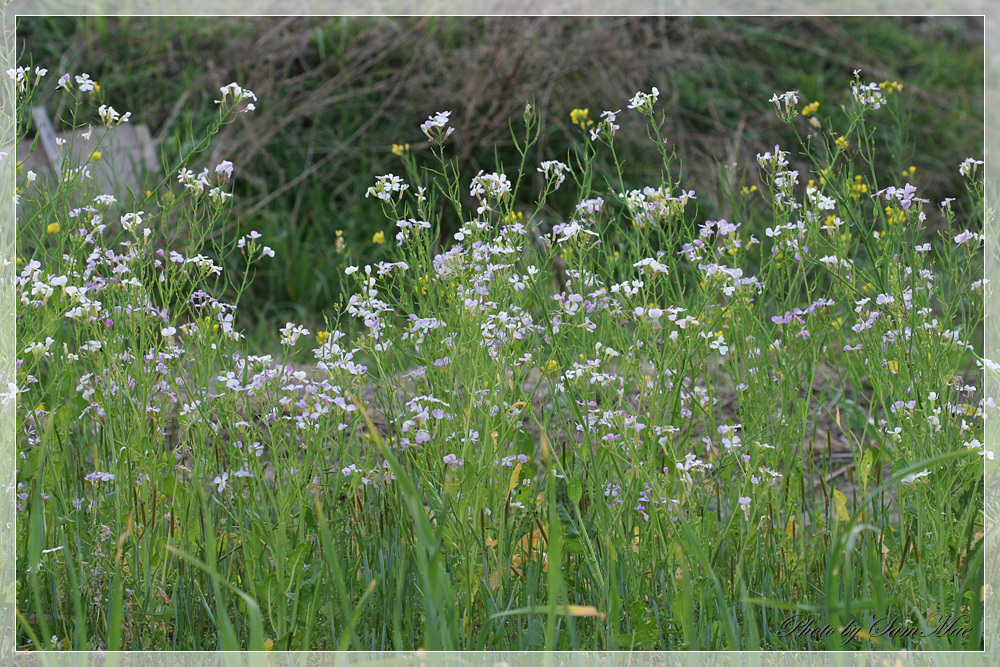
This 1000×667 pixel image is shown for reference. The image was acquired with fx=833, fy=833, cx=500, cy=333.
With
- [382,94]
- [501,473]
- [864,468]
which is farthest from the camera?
[382,94]

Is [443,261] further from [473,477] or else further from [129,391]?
[129,391]

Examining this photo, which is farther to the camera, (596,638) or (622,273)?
(622,273)

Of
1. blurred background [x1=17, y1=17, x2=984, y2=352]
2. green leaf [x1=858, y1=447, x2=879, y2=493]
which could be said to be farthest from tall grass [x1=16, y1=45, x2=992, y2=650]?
blurred background [x1=17, y1=17, x2=984, y2=352]

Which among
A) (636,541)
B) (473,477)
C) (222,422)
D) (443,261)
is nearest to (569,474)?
(636,541)

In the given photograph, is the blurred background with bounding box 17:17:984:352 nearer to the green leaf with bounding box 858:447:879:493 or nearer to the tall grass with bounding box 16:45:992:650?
the tall grass with bounding box 16:45:992:650

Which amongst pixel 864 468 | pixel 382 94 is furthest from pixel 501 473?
pixel 382 94

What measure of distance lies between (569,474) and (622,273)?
520 mm

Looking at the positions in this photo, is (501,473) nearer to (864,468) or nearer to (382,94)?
(864,468)

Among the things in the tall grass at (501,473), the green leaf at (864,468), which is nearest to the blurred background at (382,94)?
the tall grass at (501,473)

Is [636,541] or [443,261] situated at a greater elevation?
[443,261]

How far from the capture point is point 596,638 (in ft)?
5.28

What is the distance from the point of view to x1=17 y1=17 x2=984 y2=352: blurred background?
462cm

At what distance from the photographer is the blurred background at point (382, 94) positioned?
462 cm

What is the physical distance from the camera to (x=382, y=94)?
500cm
